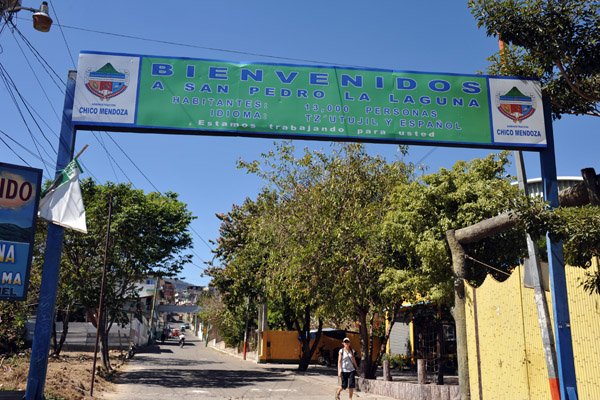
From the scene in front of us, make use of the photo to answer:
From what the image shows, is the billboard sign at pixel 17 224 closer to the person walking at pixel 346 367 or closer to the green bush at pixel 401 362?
the person walking at pixel 346 367

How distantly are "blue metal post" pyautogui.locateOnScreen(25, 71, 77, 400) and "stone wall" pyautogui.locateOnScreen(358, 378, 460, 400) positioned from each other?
9.42 meters

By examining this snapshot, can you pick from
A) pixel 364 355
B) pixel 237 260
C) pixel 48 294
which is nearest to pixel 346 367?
pixel 364 355

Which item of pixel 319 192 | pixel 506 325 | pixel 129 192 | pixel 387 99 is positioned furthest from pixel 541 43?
pixel 129 192

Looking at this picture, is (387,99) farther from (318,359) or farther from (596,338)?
(318,359)

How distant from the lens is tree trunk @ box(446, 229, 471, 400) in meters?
12.3

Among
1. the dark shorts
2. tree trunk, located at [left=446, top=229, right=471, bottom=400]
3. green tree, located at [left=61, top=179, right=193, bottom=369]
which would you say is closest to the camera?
tree trunk, located at [left=446, top=229, right=471, bottom=400]

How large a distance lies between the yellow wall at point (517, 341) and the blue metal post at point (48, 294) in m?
8.31

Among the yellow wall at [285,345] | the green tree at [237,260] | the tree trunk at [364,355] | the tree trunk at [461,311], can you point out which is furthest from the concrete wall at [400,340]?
the tree trunk at [461,311]

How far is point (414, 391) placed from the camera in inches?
567

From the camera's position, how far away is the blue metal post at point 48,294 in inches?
325

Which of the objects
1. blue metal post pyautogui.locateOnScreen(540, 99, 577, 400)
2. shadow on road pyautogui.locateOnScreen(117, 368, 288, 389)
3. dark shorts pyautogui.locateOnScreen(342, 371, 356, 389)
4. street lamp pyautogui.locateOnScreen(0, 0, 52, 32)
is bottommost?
shadow on road pyautogui.locateOnScreen(117, 368, 288, 389)

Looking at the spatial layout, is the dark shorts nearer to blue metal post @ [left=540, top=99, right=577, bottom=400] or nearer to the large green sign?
blue metal post @ [left=540, top=99, right=577, bottom=400]

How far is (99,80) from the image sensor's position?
938cm

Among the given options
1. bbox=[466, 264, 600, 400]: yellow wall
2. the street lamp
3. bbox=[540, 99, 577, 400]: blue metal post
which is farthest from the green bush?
the street lamp
